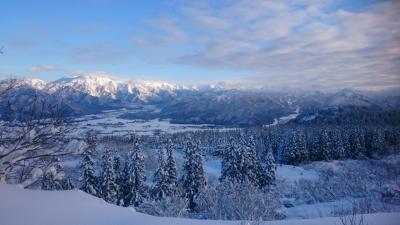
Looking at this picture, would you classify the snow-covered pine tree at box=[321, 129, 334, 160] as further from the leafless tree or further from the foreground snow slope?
the leafless tree

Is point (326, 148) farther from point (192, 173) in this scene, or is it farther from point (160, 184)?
point (160, 184)

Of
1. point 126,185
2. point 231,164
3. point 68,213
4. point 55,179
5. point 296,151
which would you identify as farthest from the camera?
point 296,151

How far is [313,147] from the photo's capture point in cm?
8206

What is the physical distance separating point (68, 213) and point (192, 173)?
98.0ft

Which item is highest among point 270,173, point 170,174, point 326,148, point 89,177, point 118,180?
point 89,177

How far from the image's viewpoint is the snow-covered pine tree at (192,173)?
4025 centimetres

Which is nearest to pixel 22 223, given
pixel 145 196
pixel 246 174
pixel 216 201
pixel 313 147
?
pixel 216 201

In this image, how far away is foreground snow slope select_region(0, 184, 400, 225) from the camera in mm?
10420

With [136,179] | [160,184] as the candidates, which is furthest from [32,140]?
[136,179]

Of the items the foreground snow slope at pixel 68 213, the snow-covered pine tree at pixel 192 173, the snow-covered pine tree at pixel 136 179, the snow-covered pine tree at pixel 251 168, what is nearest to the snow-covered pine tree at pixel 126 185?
the snow-covered pine tree at pixel 136 179

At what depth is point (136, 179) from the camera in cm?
4025

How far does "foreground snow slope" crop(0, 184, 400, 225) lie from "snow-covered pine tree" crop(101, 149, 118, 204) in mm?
23830

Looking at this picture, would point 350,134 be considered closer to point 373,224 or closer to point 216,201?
point 216,201

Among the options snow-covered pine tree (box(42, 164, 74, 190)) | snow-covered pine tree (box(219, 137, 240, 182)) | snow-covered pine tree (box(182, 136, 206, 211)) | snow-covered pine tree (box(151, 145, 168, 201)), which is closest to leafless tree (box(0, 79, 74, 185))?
snow-covered pine tree (box(42, 164, 74, 190))
